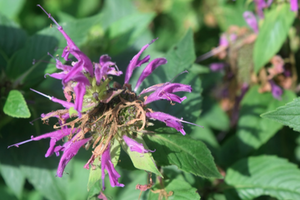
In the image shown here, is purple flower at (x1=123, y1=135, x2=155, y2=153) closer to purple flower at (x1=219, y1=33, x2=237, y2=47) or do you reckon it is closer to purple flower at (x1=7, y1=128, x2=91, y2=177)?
purple flower at (x1=7, y1=128, x2=91, y2=177)

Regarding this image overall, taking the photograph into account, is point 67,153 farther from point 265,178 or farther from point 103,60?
point 265,178

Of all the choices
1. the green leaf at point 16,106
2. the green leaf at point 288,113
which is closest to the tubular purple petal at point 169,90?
the green leaf at point 288,113

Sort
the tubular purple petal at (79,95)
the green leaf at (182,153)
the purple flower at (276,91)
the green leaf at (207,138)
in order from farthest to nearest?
the green leaf at (207,138)
the purple flower at (276,91)
the green leaf at (182,153)
the tubular purple petal at (79,95)

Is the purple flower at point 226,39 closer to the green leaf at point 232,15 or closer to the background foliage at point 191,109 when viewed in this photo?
the background foliage at point 191,109

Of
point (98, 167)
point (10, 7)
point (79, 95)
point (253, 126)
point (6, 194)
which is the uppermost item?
point (10, 7)

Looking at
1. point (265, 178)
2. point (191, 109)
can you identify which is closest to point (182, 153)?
point (191, 109)

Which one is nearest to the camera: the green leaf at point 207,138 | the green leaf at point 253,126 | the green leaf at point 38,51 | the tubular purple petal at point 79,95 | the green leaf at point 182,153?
the tubular purple petal at point 79,95

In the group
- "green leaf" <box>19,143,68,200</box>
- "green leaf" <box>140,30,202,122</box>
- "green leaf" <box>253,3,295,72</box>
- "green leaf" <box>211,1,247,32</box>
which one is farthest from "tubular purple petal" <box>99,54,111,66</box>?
"green leaf" <box>211,1,247,32</box>
